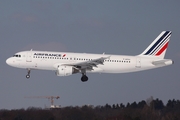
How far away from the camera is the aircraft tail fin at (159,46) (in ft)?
335

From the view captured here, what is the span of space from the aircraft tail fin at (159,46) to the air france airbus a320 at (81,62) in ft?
5.34

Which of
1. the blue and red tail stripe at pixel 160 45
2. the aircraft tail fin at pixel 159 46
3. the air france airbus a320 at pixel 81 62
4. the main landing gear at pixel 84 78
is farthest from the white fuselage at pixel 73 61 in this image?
the blue and red tail stripe at pixel 160 45

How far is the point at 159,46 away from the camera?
104312mm

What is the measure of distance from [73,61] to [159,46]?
58.7 feet

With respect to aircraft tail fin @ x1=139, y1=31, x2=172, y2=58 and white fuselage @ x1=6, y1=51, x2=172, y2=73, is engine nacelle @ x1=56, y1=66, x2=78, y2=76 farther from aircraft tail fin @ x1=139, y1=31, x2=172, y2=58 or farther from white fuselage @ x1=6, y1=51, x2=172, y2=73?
aircraft tail fin @ x1=139, y1=31, x2=172, y2=58

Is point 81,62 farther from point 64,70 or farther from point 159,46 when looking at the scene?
point 159,46

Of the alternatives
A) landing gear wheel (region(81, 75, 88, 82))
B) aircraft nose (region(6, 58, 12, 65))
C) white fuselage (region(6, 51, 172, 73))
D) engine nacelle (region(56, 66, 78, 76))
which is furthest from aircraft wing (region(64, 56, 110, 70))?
aircraft nose (region(6, 58, 12, 65))

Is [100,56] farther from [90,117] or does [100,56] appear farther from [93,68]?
[90,117]

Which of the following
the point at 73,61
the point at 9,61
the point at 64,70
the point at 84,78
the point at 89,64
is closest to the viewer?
the point at 64,70

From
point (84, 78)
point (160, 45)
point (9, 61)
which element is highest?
point (160, 45)

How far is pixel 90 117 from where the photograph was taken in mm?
131375

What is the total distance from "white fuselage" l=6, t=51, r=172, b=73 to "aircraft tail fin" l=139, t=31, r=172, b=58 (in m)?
3.40

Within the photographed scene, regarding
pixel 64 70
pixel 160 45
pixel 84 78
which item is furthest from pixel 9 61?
pixel 160 45

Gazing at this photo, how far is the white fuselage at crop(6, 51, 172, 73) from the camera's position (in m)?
93.2
